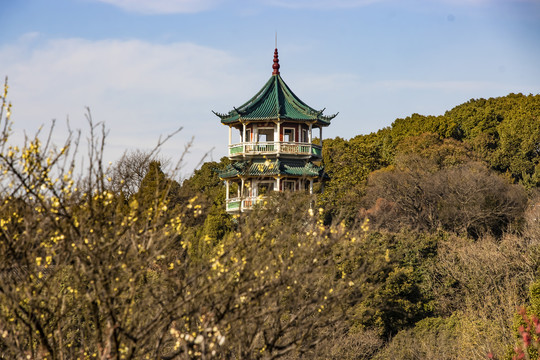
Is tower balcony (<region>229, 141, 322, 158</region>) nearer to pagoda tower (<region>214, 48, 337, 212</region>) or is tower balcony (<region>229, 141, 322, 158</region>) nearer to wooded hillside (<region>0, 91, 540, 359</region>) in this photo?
pagoda tower (<region>214, 48, 337, 212</region>)

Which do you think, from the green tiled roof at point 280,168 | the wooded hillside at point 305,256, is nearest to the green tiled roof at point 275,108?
the green tiled roof at point 280,168

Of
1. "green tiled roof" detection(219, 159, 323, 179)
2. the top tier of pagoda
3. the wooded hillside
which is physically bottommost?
the wooded hillside

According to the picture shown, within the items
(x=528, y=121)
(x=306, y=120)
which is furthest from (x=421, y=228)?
(x=528, y=121)

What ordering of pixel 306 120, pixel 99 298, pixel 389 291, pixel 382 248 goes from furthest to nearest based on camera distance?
pixel 306 120 < pixel 382 248 < pixel 389 291 < pixel 99 298

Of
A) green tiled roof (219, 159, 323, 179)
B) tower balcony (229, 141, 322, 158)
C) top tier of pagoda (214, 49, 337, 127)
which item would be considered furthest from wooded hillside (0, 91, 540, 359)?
top tier of pagoda (214, 49, 337, 127)

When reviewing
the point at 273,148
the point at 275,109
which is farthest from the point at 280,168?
the point at 275,109

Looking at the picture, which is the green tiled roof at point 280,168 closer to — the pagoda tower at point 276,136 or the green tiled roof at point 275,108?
the pagoda tower at point 276,136

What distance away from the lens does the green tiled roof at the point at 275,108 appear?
36.9m

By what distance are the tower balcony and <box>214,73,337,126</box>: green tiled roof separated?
1251 millimetres

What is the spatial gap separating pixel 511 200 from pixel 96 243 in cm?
3365

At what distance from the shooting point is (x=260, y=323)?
9.91 m

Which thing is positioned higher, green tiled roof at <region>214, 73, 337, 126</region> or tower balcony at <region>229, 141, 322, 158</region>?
green tiled roof at <region>214, 73, 337, 126</region>

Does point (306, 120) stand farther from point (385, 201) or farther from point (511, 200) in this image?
point (511, 200)

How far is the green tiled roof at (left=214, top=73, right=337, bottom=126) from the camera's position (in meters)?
36.9
